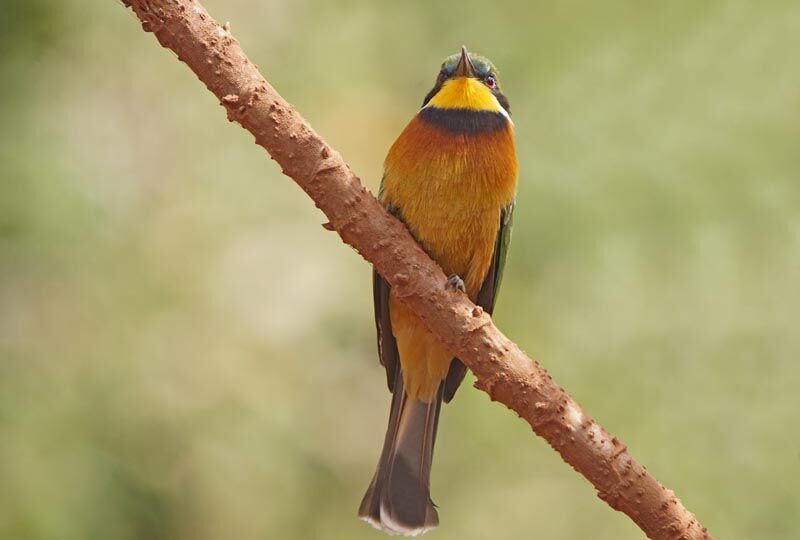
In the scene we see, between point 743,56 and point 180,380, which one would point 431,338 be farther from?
point 743,56

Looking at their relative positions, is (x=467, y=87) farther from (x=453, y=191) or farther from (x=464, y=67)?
(x=453, y=191)

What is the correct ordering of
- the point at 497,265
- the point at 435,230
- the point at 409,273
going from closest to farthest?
1. the point at 409,273
2. the point at 435,230
3. the point at 497,265

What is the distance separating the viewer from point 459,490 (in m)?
4.30

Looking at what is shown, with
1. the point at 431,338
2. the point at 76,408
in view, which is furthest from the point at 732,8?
the point at 76,408

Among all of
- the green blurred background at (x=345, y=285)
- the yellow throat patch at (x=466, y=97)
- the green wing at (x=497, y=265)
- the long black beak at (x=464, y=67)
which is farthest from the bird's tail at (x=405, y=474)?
the green blurred background at (x=345, y=285)

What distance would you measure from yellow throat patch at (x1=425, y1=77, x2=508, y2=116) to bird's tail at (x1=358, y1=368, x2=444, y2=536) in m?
0.80

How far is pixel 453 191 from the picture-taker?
9.27 feet

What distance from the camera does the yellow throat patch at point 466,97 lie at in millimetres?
2996

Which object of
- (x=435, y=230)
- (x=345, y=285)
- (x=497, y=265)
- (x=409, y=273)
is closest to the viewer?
(x=409, y=273)

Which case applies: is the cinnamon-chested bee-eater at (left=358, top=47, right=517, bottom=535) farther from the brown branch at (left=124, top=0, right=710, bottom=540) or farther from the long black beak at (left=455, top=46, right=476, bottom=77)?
the brown branch at (left=124, top=0, right=710, bottom=540)

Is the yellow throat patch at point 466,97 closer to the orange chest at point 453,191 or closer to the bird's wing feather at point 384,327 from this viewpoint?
the orange chest at point 453,191

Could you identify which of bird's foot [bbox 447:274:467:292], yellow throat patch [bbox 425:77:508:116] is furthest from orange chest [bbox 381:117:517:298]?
bird's foot [bbox 447:274:467:292]

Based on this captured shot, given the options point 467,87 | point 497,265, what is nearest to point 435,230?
point 497,265

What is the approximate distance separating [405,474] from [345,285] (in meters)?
1.45
